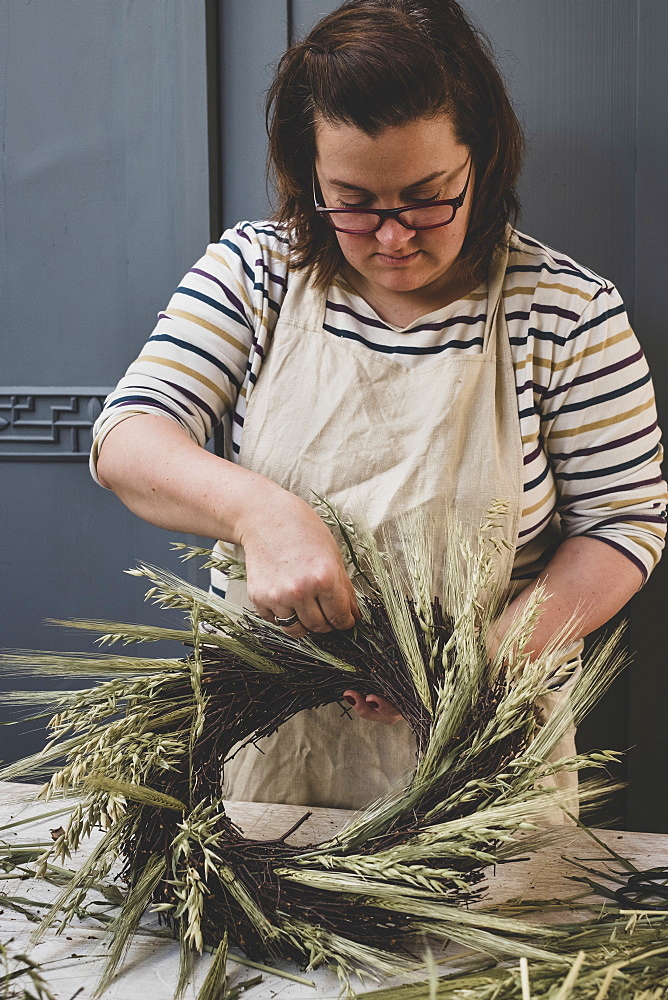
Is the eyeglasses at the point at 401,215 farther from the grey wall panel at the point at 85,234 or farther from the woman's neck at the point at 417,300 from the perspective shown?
the grey wall panel at the point at 85,234

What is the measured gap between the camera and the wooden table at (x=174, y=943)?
74 centimetres

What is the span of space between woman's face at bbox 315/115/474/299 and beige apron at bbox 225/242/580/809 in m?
0.10

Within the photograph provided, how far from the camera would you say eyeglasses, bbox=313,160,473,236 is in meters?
1.00

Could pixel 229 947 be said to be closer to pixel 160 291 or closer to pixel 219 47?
pixel 160 291

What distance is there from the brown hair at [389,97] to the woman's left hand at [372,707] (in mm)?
543

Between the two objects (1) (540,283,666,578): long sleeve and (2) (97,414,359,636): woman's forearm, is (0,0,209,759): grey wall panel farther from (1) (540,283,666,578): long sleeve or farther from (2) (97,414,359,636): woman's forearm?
(1) (540,283,666,578): long sleeve

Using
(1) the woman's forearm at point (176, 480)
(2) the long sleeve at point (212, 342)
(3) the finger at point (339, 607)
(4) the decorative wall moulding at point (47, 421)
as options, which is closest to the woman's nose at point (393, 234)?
(2) the long sleeve at point (212, 342)

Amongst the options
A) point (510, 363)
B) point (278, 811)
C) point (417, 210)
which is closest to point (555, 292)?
point (510, 363)

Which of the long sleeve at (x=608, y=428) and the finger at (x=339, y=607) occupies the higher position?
the long sleeve at (x=608, y=428)

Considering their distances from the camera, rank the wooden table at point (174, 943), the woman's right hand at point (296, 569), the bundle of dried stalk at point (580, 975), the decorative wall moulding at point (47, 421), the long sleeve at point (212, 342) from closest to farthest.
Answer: the bundle of dried stalk at point (580, 975) → the wooden table at point (174, 943) → the woman's right hand at point (296, 569) → the long sleeve at point (212, 342) → the decorative wall moulding at point (47, 421)


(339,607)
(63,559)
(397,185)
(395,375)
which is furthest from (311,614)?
(63,559)

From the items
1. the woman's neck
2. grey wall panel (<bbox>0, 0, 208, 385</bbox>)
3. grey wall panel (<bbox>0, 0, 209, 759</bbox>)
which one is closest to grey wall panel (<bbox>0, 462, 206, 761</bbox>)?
grey wall panel (<bbox>0, 0, 209, 759</bbox>)

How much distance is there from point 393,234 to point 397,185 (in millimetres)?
56

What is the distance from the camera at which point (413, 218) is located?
1.02 m
